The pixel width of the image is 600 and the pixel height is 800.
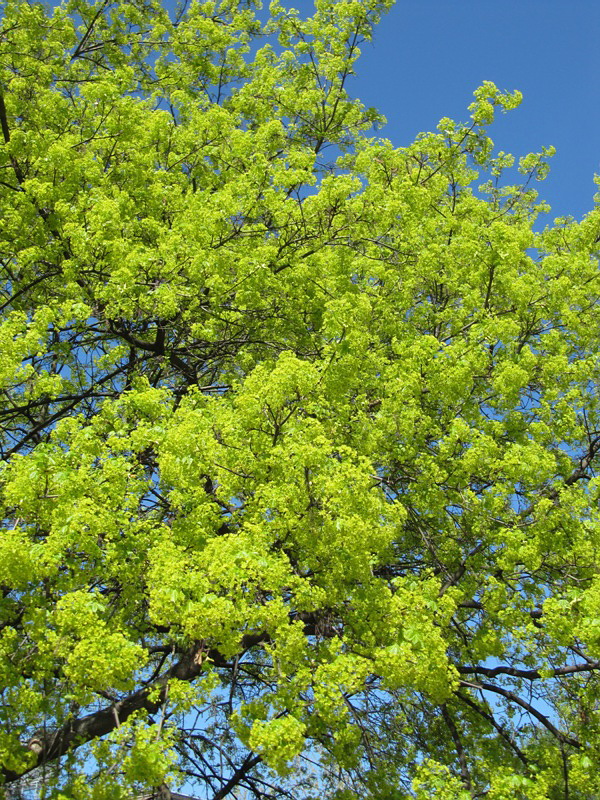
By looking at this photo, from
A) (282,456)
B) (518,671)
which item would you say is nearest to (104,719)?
(282,456)

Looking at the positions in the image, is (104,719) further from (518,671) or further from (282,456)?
(518,671)

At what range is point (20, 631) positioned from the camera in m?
6.29

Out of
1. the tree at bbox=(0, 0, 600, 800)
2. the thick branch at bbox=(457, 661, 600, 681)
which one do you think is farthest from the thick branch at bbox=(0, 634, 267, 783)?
the thick branch at bbox=(457, 661, 600, 681)

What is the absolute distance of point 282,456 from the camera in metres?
6.39

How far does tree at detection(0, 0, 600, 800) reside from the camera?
5762 millimetres

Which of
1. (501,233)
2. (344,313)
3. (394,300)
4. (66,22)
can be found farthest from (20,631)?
(66,22)

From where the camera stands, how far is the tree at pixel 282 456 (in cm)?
576

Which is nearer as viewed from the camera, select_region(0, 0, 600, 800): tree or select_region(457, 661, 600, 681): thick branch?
select_region(0, 0, 600, 800): tree

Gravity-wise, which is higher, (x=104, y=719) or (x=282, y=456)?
(x=282, y=456)

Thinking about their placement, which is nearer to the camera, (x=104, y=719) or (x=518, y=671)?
(x=104, y=719)

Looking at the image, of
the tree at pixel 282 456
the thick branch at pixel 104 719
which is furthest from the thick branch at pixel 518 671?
the thick branch at pixel 104 719

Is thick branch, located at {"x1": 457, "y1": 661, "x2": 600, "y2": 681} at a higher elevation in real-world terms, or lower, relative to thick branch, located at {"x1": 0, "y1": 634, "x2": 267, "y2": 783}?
higher

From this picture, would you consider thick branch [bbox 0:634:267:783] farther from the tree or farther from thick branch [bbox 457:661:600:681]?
thick branch [bbox 457:661:600:681]

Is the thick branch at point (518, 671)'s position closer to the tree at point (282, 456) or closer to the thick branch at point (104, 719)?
the tree at point (282, 456)
